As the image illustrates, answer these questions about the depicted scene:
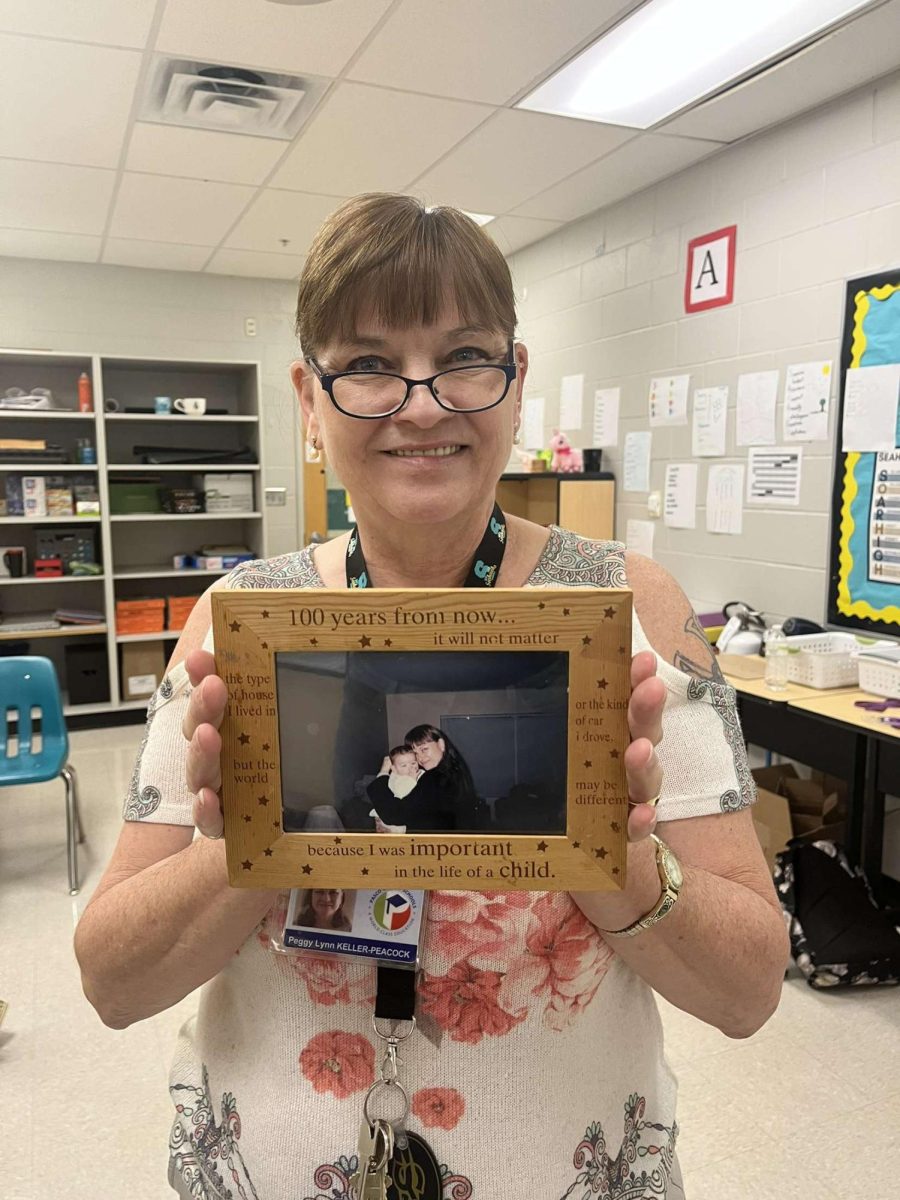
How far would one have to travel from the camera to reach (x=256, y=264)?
5.25m

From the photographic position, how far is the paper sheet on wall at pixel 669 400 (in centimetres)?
359

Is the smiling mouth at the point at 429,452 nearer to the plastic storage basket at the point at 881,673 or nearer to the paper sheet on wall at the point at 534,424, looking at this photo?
the plastic storage basket at the point at 881,673

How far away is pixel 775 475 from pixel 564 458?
1.28 m

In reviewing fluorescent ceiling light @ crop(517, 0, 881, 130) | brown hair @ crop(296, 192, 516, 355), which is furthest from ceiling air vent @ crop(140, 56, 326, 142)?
brown hair @ crop(296, 192, 516, 355)

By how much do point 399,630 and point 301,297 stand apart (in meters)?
0.44

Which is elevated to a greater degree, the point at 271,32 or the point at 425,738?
the point at 271,32

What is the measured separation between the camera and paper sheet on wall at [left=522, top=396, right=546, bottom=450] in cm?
483

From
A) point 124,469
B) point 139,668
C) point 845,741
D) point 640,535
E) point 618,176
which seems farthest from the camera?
point 139,668

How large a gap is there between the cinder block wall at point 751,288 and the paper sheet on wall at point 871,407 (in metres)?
0.09

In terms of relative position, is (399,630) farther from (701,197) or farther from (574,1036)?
(701,197)

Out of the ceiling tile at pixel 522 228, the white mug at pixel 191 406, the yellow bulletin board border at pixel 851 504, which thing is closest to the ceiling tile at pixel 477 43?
the yellow bulletin board border at pixel 851 504

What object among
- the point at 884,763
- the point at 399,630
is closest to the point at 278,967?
the point at 399,630

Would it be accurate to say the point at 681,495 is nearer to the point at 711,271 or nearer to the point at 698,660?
the point at 711,271

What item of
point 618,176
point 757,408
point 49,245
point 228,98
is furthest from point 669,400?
point 49,245
